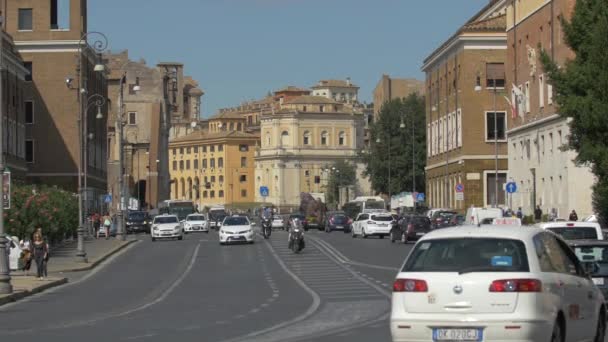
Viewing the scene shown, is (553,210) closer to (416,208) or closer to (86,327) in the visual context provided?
(416,208)

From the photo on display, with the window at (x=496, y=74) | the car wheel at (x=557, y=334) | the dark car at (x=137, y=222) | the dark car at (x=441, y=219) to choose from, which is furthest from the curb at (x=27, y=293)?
the window at (x=496, y=74)

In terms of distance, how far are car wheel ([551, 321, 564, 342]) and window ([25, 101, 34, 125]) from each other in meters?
91.4

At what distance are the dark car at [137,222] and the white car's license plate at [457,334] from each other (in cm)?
7984

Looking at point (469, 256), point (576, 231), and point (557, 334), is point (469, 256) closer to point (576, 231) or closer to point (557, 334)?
point (557, 334)

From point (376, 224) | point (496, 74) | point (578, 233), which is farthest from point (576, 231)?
point (496, 74)

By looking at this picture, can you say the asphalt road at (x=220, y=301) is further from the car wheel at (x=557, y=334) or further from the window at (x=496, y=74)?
the window at (x=496, y=74)

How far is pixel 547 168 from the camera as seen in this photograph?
77.3m

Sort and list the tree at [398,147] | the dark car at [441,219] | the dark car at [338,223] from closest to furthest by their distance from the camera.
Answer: the dark car at [441,219]
the dark car at [338,223]
the tree at [398,147]

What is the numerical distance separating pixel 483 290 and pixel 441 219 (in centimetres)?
6160

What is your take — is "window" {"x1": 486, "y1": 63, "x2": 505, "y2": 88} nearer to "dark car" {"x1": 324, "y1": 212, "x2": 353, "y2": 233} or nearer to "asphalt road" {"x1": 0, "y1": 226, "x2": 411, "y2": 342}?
"dark car" {"x1": 324, "y1": 212, "x2": 353, "y2": 233}

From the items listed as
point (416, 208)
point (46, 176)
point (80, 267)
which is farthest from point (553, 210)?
point (46, 176)

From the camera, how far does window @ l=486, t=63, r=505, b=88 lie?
101688mm

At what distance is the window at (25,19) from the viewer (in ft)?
346

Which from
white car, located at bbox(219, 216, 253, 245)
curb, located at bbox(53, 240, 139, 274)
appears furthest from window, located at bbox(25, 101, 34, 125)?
white car, located at bbox(219, 216, 253, 245)
